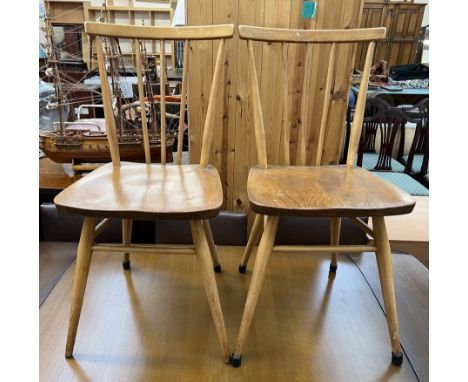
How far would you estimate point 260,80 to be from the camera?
4.29ft

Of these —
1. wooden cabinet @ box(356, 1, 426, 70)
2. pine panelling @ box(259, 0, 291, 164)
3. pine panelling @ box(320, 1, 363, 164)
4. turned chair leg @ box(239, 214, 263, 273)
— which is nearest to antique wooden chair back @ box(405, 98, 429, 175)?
pine panelling @ box(320, 1, 363, 164)

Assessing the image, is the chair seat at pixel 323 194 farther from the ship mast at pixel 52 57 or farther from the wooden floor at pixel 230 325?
the ship mast at pixel 52 57

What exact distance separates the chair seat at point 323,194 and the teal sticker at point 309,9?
1.98ft

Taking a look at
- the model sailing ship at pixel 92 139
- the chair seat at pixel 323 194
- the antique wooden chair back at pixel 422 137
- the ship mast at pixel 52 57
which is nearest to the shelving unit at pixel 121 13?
the ship mast at pixel 52 57

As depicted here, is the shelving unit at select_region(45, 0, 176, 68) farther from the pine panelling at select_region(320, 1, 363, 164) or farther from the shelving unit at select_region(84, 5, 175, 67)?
the pine panelling at select_region(320, 1, 363, 164)

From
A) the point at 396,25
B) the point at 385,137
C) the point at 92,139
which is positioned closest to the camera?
the point at 92,139

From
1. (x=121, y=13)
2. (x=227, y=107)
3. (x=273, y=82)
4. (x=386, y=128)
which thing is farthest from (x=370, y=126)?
(x=121, y=13)

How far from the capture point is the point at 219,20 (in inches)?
48.4

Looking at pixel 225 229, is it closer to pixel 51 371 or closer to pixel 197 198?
pixel 197 198

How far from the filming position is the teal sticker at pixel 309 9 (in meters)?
1.22

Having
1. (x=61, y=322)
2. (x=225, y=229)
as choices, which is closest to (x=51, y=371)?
(x=61, y=322)

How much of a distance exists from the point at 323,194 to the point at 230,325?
1.68ft

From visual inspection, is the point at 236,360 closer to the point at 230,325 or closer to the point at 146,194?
the point at 230,325

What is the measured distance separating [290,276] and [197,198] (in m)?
0.64
